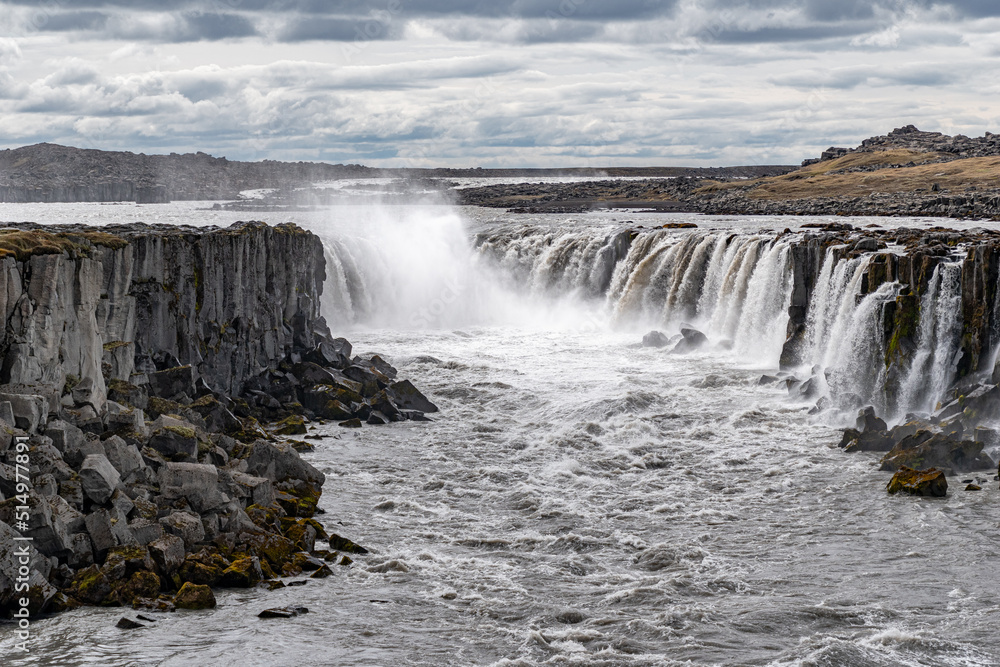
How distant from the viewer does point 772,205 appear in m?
109

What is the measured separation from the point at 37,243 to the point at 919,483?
24384 millimetres

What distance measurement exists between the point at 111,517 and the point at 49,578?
1.73 metres

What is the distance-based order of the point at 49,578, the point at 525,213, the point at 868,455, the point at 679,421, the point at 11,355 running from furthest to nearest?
the point at 525,213
the point at 679,421
the point at 868,455
the point at 11,355
the point at 49,578

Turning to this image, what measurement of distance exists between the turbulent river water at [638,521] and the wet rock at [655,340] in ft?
4.55

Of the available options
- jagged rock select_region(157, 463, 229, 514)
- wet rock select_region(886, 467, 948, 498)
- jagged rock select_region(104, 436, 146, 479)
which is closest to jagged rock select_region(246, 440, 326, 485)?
jagged rock select_region(157, 463, 229, 514)

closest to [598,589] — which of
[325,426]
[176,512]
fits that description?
[176,512]

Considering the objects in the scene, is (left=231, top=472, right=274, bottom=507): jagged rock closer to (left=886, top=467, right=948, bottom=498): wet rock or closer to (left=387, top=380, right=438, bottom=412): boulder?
(left=387, top=380, right=438, bottom=412): boulder

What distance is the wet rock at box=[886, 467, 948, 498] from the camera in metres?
28.5

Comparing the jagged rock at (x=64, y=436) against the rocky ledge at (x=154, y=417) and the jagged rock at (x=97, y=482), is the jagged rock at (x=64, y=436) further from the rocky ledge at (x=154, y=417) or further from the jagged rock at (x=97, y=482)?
the jagged rock at (x=97, y=482)

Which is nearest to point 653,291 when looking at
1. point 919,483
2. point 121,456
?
point 919,483

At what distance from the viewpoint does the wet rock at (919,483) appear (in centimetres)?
2850

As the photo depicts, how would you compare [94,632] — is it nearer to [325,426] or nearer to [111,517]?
[111,517]

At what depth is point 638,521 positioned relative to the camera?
1069 inches

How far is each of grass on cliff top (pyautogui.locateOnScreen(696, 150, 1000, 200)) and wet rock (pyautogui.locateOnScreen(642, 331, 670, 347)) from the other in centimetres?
6088
